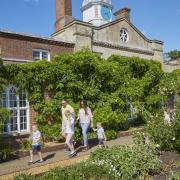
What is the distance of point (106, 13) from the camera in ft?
130

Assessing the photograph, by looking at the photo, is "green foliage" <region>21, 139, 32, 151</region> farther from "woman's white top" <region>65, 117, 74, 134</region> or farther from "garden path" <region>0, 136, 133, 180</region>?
"woman's white top" <region>65, 117, 74, 134</region>

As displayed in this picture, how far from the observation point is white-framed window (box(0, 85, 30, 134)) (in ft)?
49.5

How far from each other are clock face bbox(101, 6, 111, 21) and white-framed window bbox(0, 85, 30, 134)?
80.1 feet

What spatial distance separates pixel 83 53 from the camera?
17.0 meters

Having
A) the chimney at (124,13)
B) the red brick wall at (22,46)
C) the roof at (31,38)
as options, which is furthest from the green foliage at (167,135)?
the chimney at (124,13)

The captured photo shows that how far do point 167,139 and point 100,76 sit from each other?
299 inches

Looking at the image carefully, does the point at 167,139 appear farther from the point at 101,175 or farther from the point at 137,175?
the point at 101,175

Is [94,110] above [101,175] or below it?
above

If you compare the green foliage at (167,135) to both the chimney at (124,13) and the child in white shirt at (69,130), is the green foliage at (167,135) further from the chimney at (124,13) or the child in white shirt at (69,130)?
the chimney at (124,13)

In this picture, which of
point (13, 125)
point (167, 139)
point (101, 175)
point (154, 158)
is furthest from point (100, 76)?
point (101, 175)

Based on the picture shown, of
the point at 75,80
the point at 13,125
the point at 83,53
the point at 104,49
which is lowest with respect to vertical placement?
the point at 13,125

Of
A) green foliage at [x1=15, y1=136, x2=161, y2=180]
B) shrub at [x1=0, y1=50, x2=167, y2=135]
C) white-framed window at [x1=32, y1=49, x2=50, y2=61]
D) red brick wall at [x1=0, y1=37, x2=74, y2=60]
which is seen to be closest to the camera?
green foliage at [x1=15, y1=136, x2=161, y2=180]

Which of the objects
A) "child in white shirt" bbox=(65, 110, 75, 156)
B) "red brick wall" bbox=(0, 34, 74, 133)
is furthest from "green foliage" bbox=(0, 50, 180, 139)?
"red brick wall" bbox=(0, 34, 74, 133)

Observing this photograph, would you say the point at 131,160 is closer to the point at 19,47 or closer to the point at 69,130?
the point at 69,130
